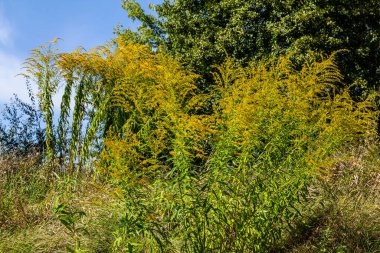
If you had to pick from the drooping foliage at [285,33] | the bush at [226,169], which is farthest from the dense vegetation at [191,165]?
the drooping foliage at [285,33]

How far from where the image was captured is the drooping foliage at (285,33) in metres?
14.0

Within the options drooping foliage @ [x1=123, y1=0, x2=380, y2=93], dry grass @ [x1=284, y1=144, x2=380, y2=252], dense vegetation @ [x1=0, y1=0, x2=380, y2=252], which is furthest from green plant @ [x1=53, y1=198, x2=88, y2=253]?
drooping foliage @ [x1=123, y1=0, x2=380, y2=93]

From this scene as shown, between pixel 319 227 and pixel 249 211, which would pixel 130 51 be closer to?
pixel 319 227

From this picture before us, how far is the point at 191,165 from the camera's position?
387 cm

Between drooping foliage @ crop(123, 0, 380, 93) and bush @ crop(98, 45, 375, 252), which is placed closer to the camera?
bush @ crop(98, 45, 375, 252)

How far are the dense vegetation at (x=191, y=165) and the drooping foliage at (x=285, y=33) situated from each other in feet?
19.9

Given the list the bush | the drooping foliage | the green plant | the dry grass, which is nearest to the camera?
the green plant

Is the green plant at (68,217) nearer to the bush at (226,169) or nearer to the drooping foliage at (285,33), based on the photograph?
the bush at (226,169)

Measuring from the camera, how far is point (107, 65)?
8883mm

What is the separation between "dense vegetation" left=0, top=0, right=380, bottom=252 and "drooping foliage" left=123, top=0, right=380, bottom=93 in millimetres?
6066

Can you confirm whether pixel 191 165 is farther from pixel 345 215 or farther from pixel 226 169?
pixel 345 215

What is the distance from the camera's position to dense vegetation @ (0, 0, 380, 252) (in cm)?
384

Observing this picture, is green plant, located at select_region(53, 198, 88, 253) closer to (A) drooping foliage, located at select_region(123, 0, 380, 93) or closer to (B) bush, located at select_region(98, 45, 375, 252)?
(B) bush, located at select_region(98, 45, 375, 252)

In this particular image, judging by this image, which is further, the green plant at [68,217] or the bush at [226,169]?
the bush at [226,169]
